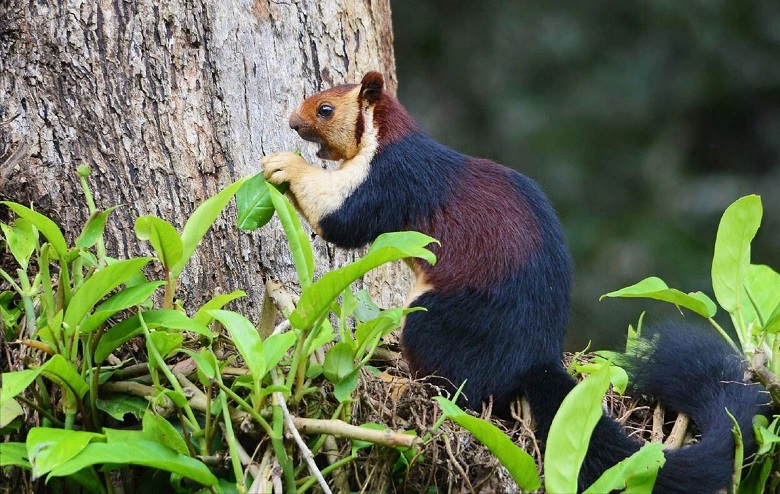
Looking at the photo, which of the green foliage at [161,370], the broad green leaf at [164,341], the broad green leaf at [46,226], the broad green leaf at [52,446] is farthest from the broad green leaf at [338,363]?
the broad green leaf at [46,226]

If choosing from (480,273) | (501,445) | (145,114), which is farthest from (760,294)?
(145,114)

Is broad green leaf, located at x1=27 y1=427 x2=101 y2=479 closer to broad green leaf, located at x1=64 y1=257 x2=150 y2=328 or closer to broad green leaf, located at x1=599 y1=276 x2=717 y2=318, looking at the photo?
broad green leaf, located at x1=64 y1=257 x2=150 y2=328

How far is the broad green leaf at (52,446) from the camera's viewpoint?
132 centimetres

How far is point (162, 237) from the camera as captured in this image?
1.58m

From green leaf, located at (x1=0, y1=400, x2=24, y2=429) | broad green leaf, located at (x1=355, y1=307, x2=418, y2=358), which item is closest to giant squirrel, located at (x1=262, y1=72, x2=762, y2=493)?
broad green leaf, located at (x1=355, y1=307, x2=418, y2=358)

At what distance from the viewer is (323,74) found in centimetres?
250

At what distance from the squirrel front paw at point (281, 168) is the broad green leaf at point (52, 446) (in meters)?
0.89

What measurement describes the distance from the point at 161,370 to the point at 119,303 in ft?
0.45

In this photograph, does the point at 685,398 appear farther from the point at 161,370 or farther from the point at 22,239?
the point at 22,239

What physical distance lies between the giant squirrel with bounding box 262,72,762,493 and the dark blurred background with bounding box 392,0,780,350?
3.54 m

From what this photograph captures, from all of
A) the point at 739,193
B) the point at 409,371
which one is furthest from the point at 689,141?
the point at 409,371

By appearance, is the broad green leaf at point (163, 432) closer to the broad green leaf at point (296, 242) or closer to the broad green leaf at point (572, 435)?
the broad green leaf at point (296, 242)

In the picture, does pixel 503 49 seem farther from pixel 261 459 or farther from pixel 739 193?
pixel 261 459

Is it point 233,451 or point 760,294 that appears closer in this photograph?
point 233,451
